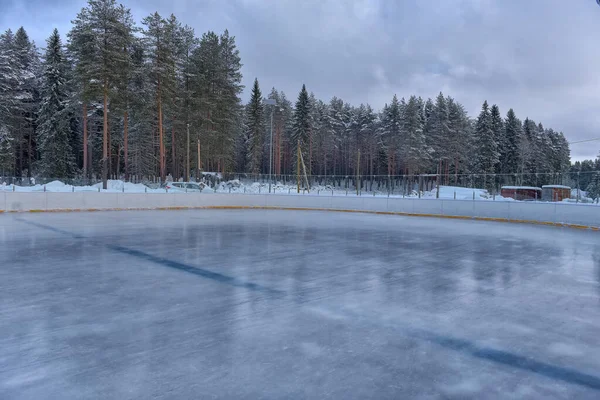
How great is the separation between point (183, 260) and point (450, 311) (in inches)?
245

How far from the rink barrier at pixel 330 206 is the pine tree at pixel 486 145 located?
41.8 meters

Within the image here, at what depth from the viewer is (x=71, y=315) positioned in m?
5.45

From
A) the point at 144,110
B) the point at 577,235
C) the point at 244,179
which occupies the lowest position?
the point at 577,235

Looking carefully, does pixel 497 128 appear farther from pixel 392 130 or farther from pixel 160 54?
pixel 160 54

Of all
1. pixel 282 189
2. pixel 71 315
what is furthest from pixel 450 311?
pixel 282 189

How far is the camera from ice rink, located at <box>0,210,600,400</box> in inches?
142

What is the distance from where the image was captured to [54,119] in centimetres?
4528

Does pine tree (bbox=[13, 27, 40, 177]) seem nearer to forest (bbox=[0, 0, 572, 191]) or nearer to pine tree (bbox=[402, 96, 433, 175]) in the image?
forest (bbox=[0, 0, 572, 191])

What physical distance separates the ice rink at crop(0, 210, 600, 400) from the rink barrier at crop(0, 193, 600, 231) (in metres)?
11.1

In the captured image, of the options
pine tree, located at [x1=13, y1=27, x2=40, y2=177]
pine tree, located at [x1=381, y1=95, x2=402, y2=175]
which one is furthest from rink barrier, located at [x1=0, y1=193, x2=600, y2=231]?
pine tree, located at [x1=381, y1=95, x2=402, y2=175]

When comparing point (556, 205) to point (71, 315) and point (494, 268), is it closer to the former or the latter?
point (494, 268)

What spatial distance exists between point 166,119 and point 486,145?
46616 mm

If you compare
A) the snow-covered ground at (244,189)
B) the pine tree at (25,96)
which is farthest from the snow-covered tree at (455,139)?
the pine tree at (25,96)

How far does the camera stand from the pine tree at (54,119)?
45531 millimetres
